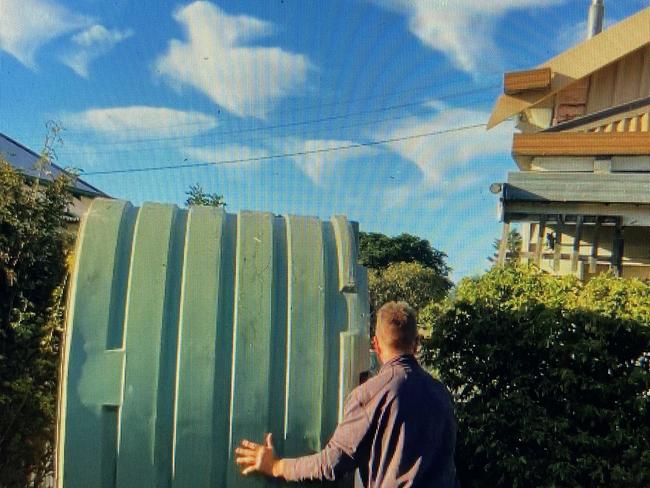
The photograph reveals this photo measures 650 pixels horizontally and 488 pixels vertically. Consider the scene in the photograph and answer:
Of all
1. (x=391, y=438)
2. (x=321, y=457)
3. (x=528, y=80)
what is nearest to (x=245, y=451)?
(x=321, y=457)

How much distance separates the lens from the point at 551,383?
14.9 feet

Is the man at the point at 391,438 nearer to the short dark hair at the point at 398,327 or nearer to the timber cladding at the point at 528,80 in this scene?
the short dark hair at the point at 398,327

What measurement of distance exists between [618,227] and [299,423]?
5.63 meters

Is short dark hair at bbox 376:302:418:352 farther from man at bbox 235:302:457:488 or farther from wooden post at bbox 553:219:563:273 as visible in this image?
wooden post at bbox 553:219:563:273

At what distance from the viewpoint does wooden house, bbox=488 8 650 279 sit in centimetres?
677

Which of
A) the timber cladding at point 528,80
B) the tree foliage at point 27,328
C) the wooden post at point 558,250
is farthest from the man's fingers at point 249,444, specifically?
the timber cladding at point 528,80

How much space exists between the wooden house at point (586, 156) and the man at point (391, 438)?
4286 mm

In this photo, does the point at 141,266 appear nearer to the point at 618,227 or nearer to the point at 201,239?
the point at 201,239

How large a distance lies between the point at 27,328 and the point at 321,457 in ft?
7.53

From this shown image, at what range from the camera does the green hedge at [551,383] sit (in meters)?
4.44

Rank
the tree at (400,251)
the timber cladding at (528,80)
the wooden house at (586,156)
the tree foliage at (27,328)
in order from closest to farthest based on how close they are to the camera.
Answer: the tree foliage at (27,328) < the wooden house at (586,156) < the timber cladding at (528,80) < the tree at (400,251)

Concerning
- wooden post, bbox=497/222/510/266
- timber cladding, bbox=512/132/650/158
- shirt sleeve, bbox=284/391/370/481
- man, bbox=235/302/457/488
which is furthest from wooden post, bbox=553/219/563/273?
shirt sleeve, bbox=284/391/370/481

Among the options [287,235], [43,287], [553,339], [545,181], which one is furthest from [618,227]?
[43,287]

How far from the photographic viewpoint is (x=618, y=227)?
23.9 ft
